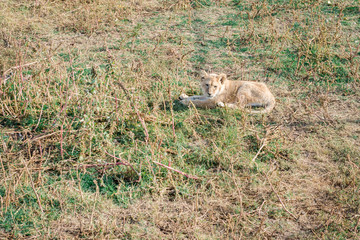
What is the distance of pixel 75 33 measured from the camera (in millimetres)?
7875

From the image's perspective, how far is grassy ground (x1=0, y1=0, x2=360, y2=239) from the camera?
3834mm

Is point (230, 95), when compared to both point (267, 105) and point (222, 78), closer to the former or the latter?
point (222, 78)

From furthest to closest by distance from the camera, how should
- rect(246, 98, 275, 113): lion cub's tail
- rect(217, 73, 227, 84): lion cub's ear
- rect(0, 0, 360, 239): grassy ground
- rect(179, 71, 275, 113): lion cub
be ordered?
1. rect(217, 73, 227, 84): lion cub's ear
2. rect(179, 71, 275, 113): lion cub
3. rect(246, 98, 275, 113): lion cub's tail
4. rect(0, 0, 360, 239): grassy ground

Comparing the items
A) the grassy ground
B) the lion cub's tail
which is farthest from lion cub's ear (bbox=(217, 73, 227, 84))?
the lion cub's tail

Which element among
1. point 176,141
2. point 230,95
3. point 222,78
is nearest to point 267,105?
point 230,95

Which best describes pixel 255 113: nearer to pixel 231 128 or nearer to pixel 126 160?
pixel 231 128

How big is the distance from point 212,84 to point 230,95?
1.16ft

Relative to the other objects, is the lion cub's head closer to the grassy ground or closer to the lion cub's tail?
the grassy ground

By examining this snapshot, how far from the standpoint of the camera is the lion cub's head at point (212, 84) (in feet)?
19.2

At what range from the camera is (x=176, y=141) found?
16.1ft

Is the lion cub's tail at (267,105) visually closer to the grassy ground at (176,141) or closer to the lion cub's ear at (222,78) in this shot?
the grassy ground at (176,141)

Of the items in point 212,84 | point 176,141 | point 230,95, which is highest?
point 212,84

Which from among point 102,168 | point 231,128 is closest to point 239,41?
point 231,128

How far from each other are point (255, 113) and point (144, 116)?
163 cm
